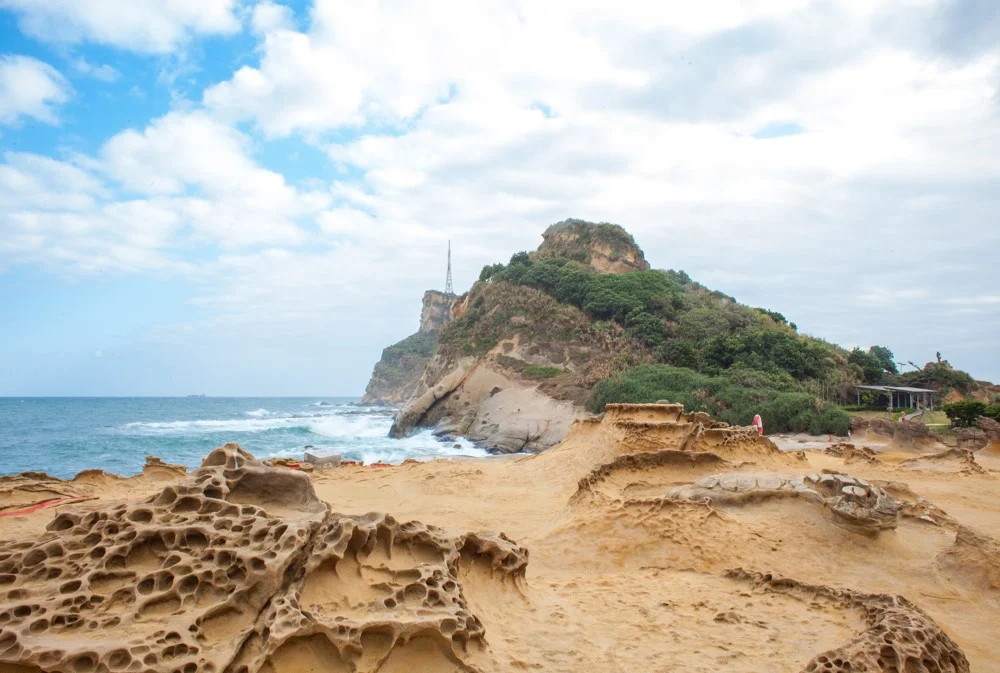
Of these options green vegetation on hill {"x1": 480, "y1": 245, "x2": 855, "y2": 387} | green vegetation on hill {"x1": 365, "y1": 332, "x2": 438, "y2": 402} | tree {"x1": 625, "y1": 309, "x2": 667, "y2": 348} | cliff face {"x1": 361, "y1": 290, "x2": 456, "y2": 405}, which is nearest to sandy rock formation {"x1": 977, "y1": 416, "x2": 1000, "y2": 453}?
green vegetation on hill {"x1": 480, "y1": 245, "x2": 855, "y2": 387}

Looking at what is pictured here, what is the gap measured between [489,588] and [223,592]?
164cm

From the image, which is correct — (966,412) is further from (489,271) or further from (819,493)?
(489,271)

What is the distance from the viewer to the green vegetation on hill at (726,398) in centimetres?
2219

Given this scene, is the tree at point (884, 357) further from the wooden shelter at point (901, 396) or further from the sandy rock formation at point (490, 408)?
the sandy rock formation at point (490, 408)

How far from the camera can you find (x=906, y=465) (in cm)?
1212

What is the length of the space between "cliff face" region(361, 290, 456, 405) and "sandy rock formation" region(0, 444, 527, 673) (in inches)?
2596

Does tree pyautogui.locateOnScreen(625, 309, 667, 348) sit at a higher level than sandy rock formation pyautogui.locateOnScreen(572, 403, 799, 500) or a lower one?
higher

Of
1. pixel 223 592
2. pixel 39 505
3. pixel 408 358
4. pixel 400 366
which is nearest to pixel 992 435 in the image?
pixel 223 592

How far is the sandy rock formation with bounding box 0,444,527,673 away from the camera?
2.53 m

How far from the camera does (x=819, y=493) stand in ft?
22.5

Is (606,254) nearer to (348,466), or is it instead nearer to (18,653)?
(348,466)

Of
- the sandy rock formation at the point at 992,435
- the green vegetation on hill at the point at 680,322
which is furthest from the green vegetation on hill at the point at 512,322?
the sandy rock formation at the point at 992,435

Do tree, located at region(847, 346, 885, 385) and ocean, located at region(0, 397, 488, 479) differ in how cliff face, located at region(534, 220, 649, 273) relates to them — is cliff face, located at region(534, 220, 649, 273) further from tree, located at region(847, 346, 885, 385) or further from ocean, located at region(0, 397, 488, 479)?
ocean, located at region(0, 397, 488, 479)

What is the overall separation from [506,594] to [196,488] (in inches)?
79.9
